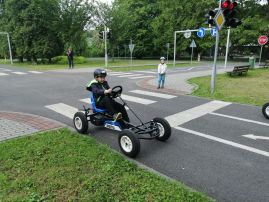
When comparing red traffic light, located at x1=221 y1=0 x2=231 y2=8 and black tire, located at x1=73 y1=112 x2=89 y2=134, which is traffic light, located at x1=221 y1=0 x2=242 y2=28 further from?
black tire, located at x1=73 y1=112 x2=89 y2=134

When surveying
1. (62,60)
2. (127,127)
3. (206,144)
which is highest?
(62,60)

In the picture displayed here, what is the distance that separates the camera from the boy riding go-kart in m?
4.59

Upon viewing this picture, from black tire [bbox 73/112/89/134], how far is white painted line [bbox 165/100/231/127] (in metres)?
2.23

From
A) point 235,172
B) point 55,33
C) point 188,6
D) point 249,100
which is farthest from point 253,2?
point 235,172

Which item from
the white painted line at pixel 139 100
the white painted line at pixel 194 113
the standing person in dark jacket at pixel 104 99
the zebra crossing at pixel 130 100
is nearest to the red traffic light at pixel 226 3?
the white painted line at pixel 194 113

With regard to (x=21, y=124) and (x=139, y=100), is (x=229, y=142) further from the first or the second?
(x=21, y=124)

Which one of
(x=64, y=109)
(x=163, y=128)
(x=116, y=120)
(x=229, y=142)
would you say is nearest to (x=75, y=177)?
(x=116, y=120)

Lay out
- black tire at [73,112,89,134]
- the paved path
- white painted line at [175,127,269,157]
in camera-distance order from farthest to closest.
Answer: black tire at [73,112,89,134] → the paved path → white painted line at [175,127,269,157]

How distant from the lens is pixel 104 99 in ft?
17.3

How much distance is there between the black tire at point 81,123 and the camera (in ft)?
18.2

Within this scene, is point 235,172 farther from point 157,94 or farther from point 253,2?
point 253,2

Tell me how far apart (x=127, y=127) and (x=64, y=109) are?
340cm

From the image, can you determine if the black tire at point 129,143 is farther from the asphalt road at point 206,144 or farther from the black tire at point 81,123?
the black tire at point 81,123

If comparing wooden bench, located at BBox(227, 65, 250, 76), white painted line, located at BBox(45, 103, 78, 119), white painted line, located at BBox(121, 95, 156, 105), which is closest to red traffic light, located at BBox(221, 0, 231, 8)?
white painted line, located at BBox(121, 95, 156, 105)
